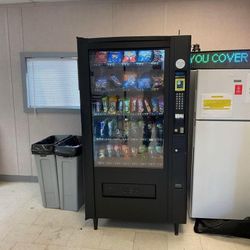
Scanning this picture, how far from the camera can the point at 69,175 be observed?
2.82m

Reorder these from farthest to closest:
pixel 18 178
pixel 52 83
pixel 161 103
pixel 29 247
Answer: pixel 18 178, pixel 52 83, pixel 161 103, pixel 29 247

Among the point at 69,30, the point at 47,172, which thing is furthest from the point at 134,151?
the point at 69,30

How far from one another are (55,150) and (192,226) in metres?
1.70

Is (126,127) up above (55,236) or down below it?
above

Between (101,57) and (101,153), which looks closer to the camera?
(101,57)

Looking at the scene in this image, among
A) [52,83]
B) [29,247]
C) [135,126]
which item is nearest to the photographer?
[29,247]

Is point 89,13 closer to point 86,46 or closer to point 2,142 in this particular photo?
point 86,46

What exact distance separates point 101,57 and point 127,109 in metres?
0.56

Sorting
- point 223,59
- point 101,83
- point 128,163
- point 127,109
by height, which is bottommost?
point 128,163

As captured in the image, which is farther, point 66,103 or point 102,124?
point 66,103

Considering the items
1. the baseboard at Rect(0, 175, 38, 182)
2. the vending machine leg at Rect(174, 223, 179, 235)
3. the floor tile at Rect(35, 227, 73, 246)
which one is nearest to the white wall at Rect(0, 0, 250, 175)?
the baseboard at Rect(0, 175, 38, 182)

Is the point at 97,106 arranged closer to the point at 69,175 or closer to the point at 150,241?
the point at 69,175

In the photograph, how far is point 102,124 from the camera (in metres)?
2.58

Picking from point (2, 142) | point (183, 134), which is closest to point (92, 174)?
point (183, 134)
